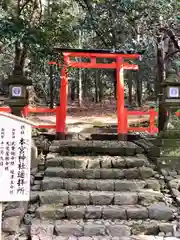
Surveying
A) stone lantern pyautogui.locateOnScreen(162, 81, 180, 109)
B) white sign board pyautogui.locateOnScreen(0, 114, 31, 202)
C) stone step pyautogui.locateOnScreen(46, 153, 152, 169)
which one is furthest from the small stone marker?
stone lantern pyautogui.locateOnScreen(162, 81, 180, 109)

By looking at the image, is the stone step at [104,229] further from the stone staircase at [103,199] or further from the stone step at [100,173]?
the stone step at [100,173]

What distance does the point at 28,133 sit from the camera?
3.56 meters

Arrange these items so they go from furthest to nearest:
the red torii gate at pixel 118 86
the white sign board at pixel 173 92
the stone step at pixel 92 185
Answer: the red torii gate at pixel 118 86 < the white sign board at pixel 173 92 < the stone step at pixel 92 185

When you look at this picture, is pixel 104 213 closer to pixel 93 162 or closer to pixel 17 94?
pixel 93 162

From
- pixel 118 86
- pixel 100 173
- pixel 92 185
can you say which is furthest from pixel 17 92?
pixel 118 86

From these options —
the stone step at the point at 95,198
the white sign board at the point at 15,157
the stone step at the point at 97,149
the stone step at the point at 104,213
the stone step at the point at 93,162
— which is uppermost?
the white sign board at the point at 15,157

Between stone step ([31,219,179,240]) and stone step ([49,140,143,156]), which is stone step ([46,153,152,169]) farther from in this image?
stone step ([31,219,179,240])

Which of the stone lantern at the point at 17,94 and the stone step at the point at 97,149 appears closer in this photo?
the stone lantern at the point at 17,94

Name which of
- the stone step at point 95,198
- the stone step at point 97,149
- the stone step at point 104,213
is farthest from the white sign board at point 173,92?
the stone step at point 104,213

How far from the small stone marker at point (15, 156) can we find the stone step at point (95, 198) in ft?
6.11

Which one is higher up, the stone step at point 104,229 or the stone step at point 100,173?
the stone step at point 100,173

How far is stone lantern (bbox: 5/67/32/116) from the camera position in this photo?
265 inches

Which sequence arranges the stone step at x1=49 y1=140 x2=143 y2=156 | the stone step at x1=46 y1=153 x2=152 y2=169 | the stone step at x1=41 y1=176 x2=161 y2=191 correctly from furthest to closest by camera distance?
the stone step at x1=49 y1=140 x2=143 y2=156 → the stone step at x1=46 y1=153 x2=152 y2=169 → the stone step at x1=41 y1=176 x2=161 y2=191

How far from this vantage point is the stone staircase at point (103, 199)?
15.0 ft
